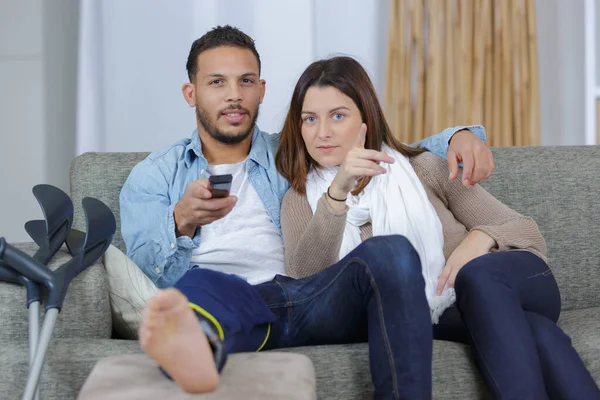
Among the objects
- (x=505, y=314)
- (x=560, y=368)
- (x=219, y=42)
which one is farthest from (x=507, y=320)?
(x=219, y=42)

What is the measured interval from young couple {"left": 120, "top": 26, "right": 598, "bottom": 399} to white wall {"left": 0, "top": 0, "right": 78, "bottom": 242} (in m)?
1.43

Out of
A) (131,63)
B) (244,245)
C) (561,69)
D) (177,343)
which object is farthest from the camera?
(561,69)

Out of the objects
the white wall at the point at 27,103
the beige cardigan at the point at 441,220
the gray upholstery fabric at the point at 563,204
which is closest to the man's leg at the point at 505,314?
the beige cardigan at the point at 441,220

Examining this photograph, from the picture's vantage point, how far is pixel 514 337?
1553 millimetres

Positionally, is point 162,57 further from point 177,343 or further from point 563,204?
point 177,343

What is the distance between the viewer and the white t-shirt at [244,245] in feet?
6.27

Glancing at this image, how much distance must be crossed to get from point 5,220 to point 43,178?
226mm

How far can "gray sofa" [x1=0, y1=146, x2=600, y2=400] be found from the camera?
5.00 ft

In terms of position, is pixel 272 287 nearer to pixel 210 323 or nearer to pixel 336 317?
pixel 336 317

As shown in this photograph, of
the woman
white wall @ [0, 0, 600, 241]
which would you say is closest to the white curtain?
white wall @ [0, 0, 600, 241]

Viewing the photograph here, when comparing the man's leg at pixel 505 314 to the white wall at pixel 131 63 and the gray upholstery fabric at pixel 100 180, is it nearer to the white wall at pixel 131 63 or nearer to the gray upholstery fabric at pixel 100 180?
the gray upholstery fabric at pixel 100 180

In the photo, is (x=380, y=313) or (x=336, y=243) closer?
(x=380, y=313)

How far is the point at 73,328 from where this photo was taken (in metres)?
1.63

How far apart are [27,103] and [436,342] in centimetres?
226
